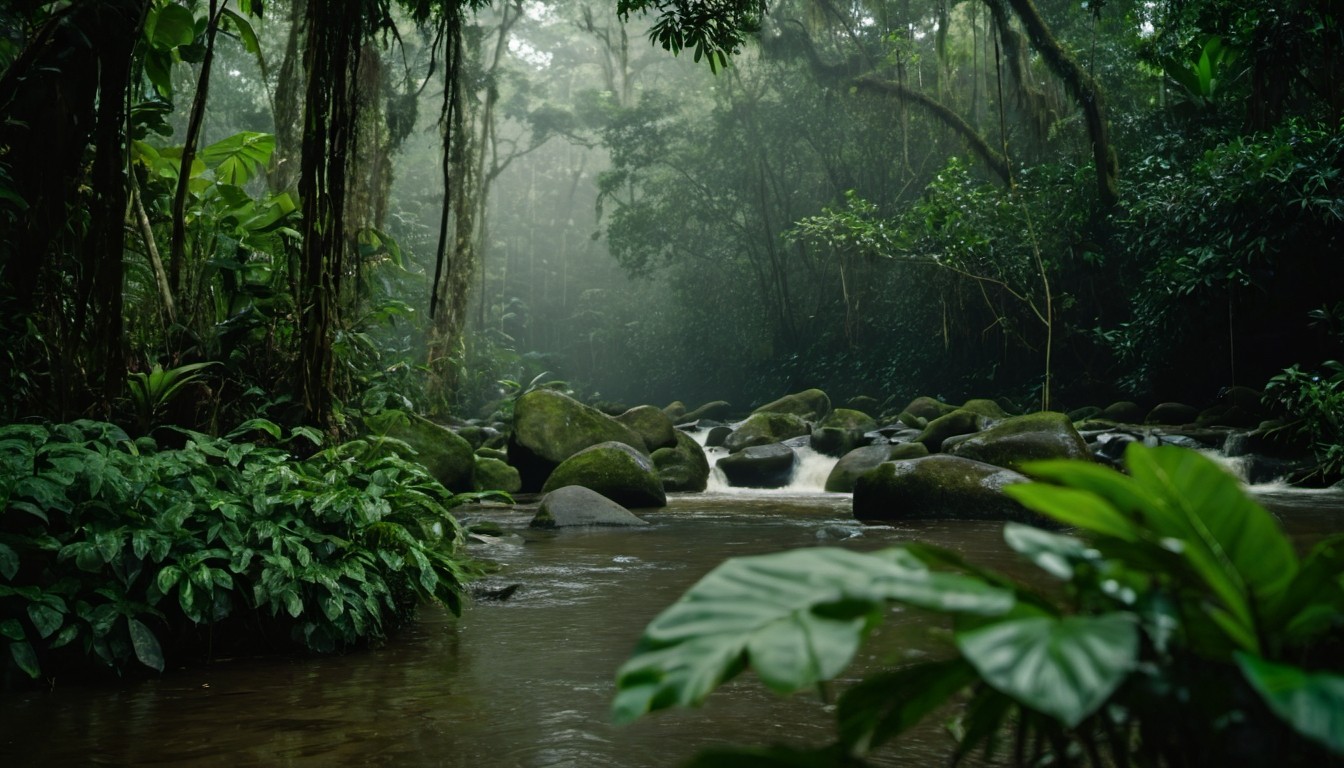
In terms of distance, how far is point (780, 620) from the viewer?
88 centimetres

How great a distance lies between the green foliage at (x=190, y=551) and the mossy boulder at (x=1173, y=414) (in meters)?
11.9

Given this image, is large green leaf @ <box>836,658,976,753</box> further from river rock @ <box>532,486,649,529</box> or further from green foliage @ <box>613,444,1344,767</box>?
river rock @ <box>532,486,649,529</box>

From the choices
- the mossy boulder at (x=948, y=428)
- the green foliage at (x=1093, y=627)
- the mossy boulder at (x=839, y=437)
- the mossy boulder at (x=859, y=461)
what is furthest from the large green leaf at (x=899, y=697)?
the mossy boulder at (x=839, y=437)

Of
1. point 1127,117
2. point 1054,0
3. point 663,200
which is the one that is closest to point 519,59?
point 663,200

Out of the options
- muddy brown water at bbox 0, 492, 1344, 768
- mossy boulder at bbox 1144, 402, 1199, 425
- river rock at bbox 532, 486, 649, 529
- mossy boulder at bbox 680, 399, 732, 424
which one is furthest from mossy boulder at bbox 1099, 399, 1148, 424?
muddy brown water at bbox 0, 492, 1344, 768

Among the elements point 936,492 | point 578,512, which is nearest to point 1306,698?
Result: point 578,512

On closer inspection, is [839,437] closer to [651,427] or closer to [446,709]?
[651,427]

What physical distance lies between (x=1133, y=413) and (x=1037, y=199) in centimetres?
402

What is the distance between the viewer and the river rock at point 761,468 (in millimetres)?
13773

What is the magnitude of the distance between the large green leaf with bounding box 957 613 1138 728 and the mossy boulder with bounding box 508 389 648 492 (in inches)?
465

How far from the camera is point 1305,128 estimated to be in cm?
1222

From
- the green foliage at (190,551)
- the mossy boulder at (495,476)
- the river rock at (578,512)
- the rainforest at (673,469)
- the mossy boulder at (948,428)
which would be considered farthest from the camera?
the mossy boulder at (948,428)

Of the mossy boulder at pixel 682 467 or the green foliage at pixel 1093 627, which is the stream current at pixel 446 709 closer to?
the green foliage at pixel 1093 627

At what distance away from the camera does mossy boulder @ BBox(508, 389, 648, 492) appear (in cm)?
1266
